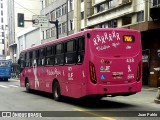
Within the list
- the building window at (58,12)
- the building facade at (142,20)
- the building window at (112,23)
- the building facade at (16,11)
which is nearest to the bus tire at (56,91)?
the building facade at (142,20)

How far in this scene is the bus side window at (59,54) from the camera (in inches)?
615

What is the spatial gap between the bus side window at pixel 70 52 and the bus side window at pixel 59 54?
0.56 metres

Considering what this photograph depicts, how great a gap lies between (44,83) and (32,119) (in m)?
7.86

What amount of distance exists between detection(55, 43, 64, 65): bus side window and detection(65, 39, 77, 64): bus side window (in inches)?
21.9

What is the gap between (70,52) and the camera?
47.7 feet

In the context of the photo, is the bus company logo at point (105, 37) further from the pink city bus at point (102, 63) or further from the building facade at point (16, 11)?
the building facade at point (16, 11)

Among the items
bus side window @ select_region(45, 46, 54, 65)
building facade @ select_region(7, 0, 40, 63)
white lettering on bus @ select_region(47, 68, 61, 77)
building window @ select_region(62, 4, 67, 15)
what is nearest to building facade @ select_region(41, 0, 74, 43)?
building window @ select_region(62, 4, 67, 15)

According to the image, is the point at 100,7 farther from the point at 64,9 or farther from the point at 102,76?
the point at 102,76

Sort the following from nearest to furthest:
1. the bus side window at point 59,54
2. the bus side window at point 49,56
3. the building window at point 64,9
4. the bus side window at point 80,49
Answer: the bus side window at point 80,49 → the bus side window at point 59,54 → the bus side window at point 49,56 → the building window at point 64,9

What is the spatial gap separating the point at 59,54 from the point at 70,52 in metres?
1.53

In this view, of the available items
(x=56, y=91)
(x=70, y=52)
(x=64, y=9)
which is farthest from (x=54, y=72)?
(x=64, y=9)

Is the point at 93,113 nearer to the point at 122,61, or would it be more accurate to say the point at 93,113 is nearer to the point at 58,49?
the point at 122,61

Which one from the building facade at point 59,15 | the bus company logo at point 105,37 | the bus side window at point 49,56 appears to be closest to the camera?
the bus company logo at point 105,37

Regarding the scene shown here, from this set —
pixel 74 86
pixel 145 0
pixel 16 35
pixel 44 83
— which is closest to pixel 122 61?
pixel 74 86
